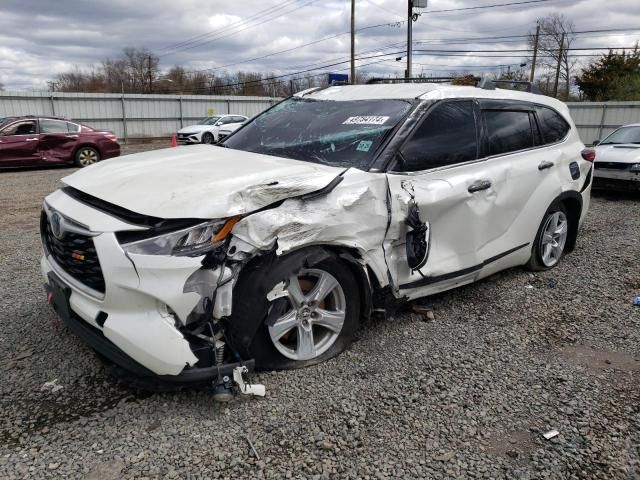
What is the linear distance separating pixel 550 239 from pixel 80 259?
421cm

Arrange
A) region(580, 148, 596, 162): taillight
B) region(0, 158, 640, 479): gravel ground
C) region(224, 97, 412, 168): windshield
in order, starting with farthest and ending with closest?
region(580, 148, 596, 162): taillight < region(224, 97, 412, 168): windshield < region(0, 158, 640, 479): gravel ground

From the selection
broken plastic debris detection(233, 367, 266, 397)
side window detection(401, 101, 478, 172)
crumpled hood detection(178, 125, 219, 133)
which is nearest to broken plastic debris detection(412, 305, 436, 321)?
side window detection(401, 101, 478, 172)

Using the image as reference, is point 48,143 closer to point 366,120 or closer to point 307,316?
point 366,120

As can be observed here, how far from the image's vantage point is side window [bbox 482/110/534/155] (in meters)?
4.17

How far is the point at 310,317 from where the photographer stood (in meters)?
3.07

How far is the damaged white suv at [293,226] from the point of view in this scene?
8.36 feet

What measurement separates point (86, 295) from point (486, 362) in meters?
2.45

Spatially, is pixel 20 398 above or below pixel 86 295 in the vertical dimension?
below

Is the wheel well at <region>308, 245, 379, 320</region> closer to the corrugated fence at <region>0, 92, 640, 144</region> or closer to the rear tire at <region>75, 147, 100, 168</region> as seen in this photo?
the rear tire at <region>75, 147, 100, 168</region>

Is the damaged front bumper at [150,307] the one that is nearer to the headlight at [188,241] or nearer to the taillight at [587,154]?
the headlight at [188,241]

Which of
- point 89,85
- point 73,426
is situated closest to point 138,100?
point 73,426

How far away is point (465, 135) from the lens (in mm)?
3941

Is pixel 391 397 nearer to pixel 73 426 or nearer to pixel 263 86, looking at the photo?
pixel 73 426

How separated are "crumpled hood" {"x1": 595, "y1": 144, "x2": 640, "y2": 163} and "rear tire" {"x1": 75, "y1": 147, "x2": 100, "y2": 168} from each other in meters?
12.7
